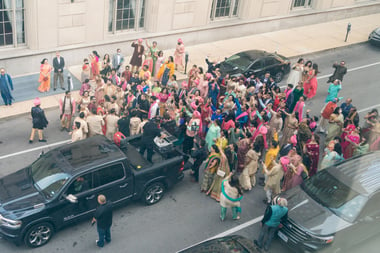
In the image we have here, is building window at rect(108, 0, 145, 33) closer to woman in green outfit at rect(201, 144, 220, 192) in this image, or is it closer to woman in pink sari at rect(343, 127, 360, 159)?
woman in green outfit at rect(201, 144, 220, 192)

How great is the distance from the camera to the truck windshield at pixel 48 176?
1010cm

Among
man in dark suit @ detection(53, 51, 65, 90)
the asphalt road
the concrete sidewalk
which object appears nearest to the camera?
the asphalt road

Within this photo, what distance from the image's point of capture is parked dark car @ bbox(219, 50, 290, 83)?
18.9m

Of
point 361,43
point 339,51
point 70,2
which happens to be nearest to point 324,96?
point 339,51

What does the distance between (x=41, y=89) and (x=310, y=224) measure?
38.5 feet

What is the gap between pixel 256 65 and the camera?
19.1 metres

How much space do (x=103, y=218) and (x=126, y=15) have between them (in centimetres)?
1327

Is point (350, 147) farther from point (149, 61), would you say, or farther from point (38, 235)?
point (149, 61)

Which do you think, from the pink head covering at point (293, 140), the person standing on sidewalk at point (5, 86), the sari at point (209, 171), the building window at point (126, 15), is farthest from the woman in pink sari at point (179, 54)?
the sari at point (209, 171)

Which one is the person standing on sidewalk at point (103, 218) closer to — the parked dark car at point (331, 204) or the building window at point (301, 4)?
the parked dark car at point (331, 204)

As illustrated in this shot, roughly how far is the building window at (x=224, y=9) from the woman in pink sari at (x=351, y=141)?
12372 millimetres

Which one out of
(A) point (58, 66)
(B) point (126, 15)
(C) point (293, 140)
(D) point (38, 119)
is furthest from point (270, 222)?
(B) point (126, 15)

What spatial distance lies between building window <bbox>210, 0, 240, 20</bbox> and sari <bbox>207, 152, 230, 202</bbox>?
13.6m

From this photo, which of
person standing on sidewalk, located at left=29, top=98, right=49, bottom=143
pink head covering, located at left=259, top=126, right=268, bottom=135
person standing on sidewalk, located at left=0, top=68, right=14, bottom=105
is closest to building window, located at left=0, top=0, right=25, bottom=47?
person standing on sidewalk, located at left=0, top=68, right=14, bottom=105
